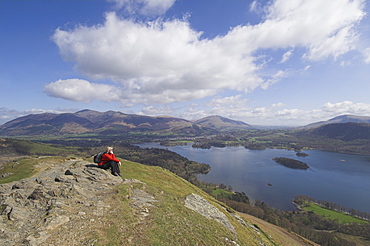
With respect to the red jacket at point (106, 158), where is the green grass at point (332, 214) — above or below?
below

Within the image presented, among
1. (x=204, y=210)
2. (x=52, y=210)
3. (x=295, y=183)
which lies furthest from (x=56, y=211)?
(x=295, y=183)

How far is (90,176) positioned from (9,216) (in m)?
9.02

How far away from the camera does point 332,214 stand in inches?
4122

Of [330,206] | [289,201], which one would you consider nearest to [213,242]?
[289,201]

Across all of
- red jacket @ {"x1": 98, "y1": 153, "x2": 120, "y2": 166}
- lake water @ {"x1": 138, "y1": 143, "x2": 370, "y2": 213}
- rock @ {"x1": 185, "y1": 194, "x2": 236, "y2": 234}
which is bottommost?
lake water @ {"x1": 138, "y1": 143, "x2": 370, "y2": 213}

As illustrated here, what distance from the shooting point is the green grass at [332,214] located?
99000 mm

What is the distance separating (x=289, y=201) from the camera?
120500mm

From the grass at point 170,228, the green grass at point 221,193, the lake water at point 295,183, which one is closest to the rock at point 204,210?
the grass at point 170,228

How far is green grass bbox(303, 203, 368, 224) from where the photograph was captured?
9900 cm

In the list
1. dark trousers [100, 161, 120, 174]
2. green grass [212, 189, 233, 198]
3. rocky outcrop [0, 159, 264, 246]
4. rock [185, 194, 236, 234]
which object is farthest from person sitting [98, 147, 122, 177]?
green grass [212, 189, 233, 198]

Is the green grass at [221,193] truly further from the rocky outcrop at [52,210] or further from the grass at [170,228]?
the rocky outcrop at [52,210]

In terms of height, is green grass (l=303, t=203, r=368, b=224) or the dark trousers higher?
the dark trousers

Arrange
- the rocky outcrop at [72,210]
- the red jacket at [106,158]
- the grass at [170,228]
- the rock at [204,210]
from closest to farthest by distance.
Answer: the rocky outcrop at [72,210] < the grass at [170,228] < the rock at [204,210] < the red jacket at [106,158]

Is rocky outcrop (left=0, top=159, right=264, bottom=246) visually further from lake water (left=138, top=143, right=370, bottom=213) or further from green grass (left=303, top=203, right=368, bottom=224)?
green grass (left=303, top=203, right=368, bottom=224)
